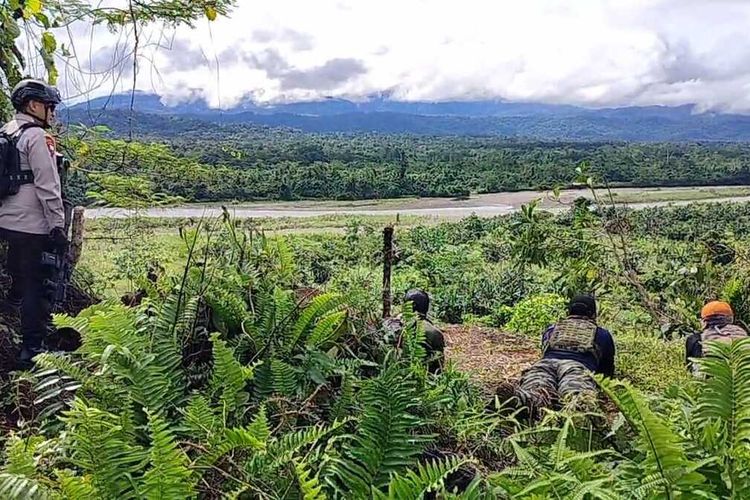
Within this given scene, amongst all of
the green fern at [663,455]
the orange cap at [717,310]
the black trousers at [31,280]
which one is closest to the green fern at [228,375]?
the green fern at [663,455]

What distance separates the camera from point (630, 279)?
5.96m

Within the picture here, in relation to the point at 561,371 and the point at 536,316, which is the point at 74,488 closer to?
the point at 561,371

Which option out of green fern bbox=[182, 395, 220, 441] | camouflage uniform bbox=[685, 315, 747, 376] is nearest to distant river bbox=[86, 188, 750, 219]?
camouflage uniform bbox=[685, 315, 747, 376]

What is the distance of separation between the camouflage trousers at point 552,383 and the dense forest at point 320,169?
80.8 inches

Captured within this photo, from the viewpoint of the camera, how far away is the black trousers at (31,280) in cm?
365

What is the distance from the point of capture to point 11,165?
11.9 feet

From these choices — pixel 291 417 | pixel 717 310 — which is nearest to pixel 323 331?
pixel 291 417

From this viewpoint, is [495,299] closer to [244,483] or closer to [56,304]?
[56,304]

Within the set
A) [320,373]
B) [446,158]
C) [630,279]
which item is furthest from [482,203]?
[320,373]

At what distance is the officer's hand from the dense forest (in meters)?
0.66

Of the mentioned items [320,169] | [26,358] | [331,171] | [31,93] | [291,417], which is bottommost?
[26,358]

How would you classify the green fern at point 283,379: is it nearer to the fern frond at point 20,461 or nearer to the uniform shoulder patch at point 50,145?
the fern frond at point 20,461

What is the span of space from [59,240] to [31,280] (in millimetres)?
255

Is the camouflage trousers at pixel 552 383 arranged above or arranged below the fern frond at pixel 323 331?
below
